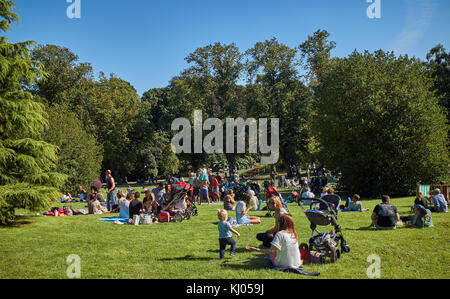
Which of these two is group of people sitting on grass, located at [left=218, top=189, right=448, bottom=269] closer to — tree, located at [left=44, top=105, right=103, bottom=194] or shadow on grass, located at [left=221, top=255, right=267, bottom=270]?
shadow on grass, located at [left=221, top=255, right=267, bottom=270]

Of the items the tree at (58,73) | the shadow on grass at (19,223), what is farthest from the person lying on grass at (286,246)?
the tree at (58,73)

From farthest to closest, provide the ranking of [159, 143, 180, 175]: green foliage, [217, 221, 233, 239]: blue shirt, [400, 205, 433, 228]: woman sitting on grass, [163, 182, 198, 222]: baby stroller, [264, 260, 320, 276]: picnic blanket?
[159, 143, 180, 175]: green foliage → [163, 182, 198, 222]: baby stroller → [400, 205, 433, 228]: woman sitting on grass → [217, 221, 233, 239]: blue shirt → [264, 260, 320, 276]: picnic blanket

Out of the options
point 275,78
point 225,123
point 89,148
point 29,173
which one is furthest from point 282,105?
point 29,173

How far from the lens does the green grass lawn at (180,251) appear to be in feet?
21.1

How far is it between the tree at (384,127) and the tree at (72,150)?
64.8ft

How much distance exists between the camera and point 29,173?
495 inches

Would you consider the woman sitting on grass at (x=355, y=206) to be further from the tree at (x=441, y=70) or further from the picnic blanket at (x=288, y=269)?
the tree at (x=441, y=70)

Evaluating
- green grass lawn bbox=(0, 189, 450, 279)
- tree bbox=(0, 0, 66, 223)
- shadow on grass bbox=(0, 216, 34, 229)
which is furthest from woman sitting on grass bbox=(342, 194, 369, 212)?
shadow on grass bbox=(0, 216, 34, 229)

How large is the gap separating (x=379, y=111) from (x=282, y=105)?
52.7ft

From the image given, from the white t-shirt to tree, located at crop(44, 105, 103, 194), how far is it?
78.3ft

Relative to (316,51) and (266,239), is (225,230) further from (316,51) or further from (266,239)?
(316,51)

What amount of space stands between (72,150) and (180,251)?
2263 cm

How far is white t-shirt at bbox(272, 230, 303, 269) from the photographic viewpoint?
6.34 meters
